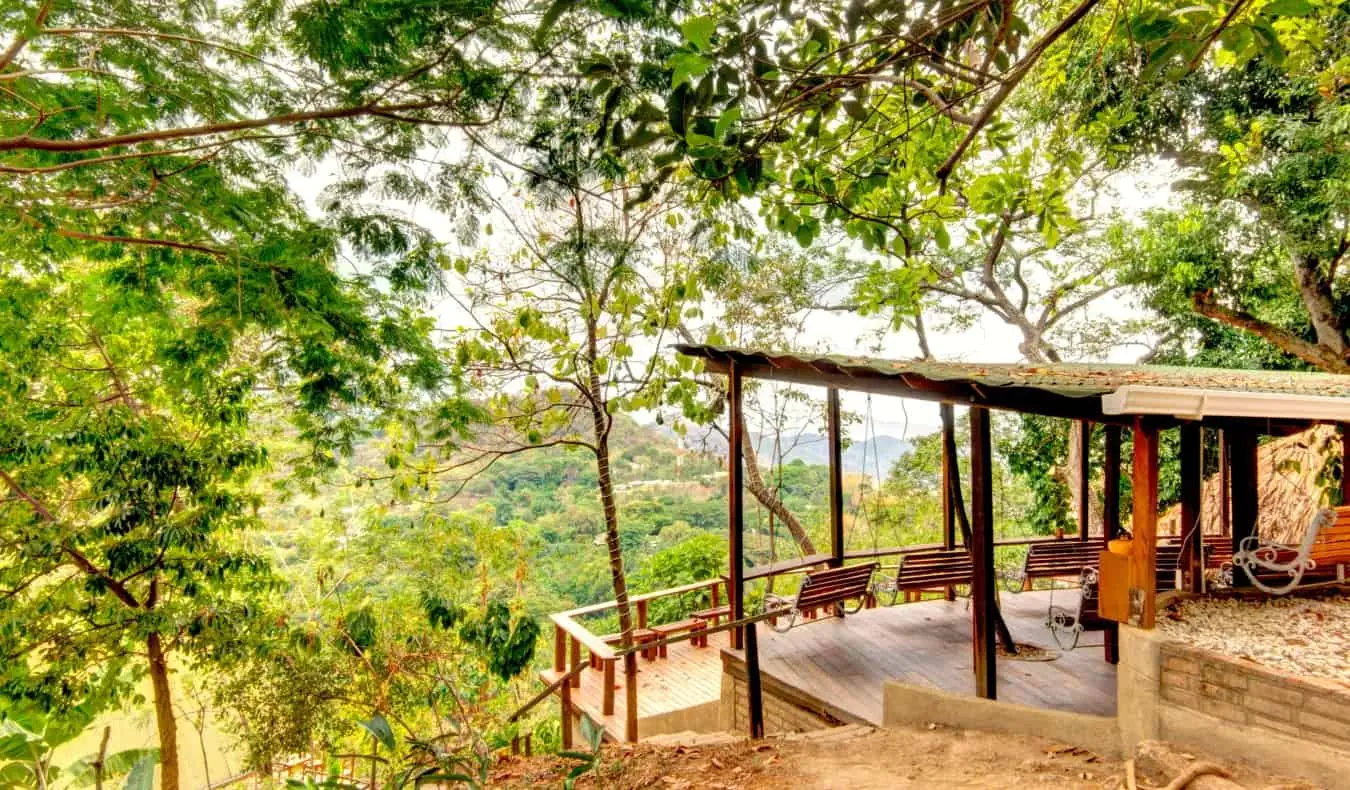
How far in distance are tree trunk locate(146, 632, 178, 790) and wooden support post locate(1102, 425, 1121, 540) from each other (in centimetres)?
766

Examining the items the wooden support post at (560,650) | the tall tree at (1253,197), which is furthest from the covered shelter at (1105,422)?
the tall tree at (1253,197)

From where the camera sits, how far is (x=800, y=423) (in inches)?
465

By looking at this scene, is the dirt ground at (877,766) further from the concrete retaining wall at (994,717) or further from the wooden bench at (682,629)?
the wooden bench at (682,629)

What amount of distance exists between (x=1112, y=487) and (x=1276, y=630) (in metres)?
2.46

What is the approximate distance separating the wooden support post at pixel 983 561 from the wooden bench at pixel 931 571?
1.87m

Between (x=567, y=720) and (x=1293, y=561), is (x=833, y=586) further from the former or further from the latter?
(x=1293, y=561)

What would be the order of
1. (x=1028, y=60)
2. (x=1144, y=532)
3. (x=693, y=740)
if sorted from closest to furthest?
1. (x=1028, y=60)
2. (x=1144, y=532)
3. (x=693, y=740)

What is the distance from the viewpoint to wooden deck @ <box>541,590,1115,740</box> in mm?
4539

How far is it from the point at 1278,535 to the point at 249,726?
1169 cm

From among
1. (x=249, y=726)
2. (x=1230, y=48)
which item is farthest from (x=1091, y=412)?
(x=249, y=726)

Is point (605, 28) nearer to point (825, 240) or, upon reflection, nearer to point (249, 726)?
point (249, 726)

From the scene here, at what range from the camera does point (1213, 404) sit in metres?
3.30

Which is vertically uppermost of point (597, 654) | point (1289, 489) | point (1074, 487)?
point (1289, 489)

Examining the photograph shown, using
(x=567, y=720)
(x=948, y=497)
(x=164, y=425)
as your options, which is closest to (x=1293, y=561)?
(x=948, y=497)
